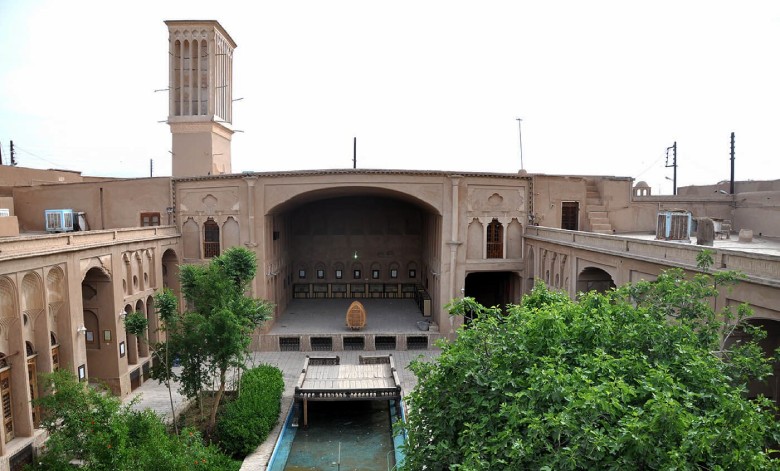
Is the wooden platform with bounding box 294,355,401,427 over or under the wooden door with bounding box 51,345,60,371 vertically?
under

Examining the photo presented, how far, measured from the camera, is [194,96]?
1206 inches

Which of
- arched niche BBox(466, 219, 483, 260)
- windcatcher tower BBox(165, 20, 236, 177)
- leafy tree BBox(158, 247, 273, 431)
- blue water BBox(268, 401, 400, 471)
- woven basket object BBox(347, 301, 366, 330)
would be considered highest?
windcatcher tower BBox(165, 20, 236, 177)

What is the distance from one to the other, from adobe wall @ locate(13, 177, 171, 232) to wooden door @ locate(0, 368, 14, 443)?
1253 cm

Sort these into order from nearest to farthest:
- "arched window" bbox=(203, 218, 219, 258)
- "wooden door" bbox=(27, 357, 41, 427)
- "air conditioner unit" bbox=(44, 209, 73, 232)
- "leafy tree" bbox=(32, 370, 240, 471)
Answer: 1. "leafy tree" bbox=(32, 370, 240, 471)
2. "wooden door" bbox=(27, 357, 41, 427)
3. "air conditioner unit" bbox=(44, 209, 73, 232)
4. "arched window" bbox=(203, 218, 219, 258)

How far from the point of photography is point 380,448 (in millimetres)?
16609

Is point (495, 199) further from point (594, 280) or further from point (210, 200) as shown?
point (210, 200)

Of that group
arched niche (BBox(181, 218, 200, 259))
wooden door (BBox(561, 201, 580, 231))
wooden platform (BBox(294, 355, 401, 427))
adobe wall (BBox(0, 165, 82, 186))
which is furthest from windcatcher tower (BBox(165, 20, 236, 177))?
wooden door (BBox(561, 201, 580, 231))

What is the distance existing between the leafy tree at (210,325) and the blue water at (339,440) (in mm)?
2726

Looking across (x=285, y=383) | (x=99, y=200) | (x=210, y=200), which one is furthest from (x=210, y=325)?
(x=99, y=200)

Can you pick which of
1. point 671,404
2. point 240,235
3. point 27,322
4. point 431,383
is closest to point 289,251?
point 240,235

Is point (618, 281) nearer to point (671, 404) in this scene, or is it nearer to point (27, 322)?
point (671, 404)

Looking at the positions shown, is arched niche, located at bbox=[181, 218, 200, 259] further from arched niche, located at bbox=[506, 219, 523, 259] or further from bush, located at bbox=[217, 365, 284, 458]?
arched niche, located at bbox=[506, 219, 523, 259]

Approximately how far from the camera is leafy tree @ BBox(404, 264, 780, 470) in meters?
6.31

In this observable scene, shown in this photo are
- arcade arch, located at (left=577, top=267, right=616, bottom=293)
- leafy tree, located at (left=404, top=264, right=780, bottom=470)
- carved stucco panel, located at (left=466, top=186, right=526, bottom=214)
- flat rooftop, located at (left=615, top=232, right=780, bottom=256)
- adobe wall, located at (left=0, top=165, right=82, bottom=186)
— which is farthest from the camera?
adobe wall, located at (left=0, top=165, right=82, bottom=186)
